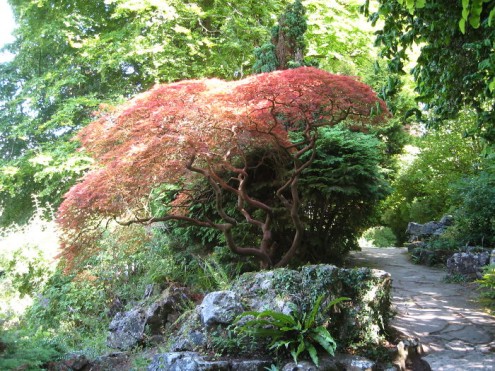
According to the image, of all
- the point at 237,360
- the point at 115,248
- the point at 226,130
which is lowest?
the point at 237,360

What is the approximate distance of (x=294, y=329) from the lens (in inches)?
138

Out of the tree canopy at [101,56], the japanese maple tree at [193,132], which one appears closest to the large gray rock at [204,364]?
the japanese maple tree at [193,132]

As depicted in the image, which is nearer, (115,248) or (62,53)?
(115,248)

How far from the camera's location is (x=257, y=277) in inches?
167

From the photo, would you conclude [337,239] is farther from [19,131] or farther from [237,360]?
[19,131]

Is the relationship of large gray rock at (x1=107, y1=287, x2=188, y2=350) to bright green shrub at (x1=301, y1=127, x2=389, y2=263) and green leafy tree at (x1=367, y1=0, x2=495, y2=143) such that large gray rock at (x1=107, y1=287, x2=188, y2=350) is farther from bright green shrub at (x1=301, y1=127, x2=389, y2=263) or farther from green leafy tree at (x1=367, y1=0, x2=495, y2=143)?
green leafy tree at (x1=367, y1=0, x2=495, y2=143)

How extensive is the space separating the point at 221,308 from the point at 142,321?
5.64ft

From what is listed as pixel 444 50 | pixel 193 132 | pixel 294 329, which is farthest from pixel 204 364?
pixel 444 50

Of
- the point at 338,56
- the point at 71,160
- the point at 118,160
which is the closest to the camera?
the point at 118,160

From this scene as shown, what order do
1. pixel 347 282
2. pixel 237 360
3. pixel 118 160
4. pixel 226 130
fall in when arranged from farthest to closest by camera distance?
pixel 226 130, pixel 118 160, pixel 347 282, pixel 237 360

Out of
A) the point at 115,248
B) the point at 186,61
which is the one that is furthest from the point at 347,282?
the point at 186,61

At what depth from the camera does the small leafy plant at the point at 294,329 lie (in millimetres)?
3381

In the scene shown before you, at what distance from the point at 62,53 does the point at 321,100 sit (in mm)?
9114

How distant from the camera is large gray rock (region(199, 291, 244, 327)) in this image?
12.3 feet
